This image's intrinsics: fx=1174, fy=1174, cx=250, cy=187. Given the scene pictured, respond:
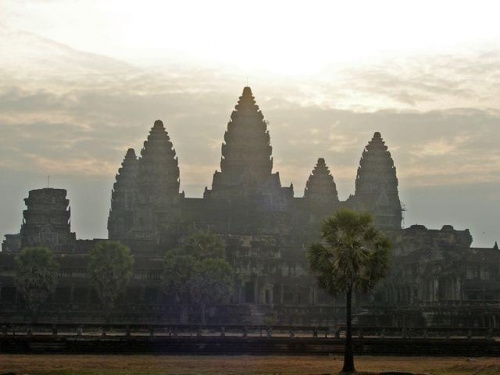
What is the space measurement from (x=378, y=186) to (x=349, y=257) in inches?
5236

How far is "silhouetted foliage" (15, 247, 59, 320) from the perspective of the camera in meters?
129

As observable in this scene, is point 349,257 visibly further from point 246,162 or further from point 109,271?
point 246,162

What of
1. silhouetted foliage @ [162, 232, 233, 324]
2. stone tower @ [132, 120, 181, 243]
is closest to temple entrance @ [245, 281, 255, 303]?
silhouetted foliage @ [162, 232, 233, 324]

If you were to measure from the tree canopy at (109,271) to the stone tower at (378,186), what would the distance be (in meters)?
66.1

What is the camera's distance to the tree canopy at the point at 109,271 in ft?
433

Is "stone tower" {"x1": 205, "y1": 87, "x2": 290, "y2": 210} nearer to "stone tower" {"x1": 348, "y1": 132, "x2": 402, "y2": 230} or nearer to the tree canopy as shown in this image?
"stone tower" {"x1": 348, "y1": 132, "x2": 402, "y2": 230}

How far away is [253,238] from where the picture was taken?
150 meters

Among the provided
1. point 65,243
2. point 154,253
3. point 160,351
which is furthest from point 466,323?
Answer: point 65,243

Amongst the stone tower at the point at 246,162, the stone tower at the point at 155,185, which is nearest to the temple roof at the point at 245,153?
the stone tower at the point at 246,162

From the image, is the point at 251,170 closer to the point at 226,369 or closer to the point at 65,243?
the point at 65,243

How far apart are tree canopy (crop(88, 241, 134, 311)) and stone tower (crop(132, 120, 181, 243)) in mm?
44505

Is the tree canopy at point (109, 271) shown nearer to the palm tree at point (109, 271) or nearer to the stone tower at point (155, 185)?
the palm tree at point (109, 271)

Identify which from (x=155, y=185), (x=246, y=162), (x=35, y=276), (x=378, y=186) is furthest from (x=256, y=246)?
(x=378, y=186)

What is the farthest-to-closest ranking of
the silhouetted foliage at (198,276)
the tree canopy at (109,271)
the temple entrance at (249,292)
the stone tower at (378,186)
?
the stone tower at (378,186) → the temple entrance at (249,292) → the tree canopy at (109,271) → the silhouetted foliage at (198,276)
